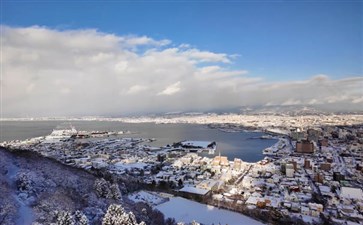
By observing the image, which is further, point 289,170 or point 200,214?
point 289,170

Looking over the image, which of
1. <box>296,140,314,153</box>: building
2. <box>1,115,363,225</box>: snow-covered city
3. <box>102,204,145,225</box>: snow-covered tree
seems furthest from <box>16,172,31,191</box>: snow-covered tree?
<box>296,140,314,153</box>: building

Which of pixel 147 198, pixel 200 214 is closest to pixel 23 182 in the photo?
pixel 147 198

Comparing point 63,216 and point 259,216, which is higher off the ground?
point 63,216

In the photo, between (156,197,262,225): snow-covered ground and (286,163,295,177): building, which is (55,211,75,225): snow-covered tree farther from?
(286,163,295,177): building

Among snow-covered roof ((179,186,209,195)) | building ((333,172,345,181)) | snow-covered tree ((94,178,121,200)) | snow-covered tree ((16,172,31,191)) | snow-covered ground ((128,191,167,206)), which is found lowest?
building ((333,172,345,181))

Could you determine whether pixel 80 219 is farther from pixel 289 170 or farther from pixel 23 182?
pixel 289 170

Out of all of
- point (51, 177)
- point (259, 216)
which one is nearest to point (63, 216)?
point (51, 177)

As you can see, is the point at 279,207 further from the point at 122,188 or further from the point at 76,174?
the point at 76,174
